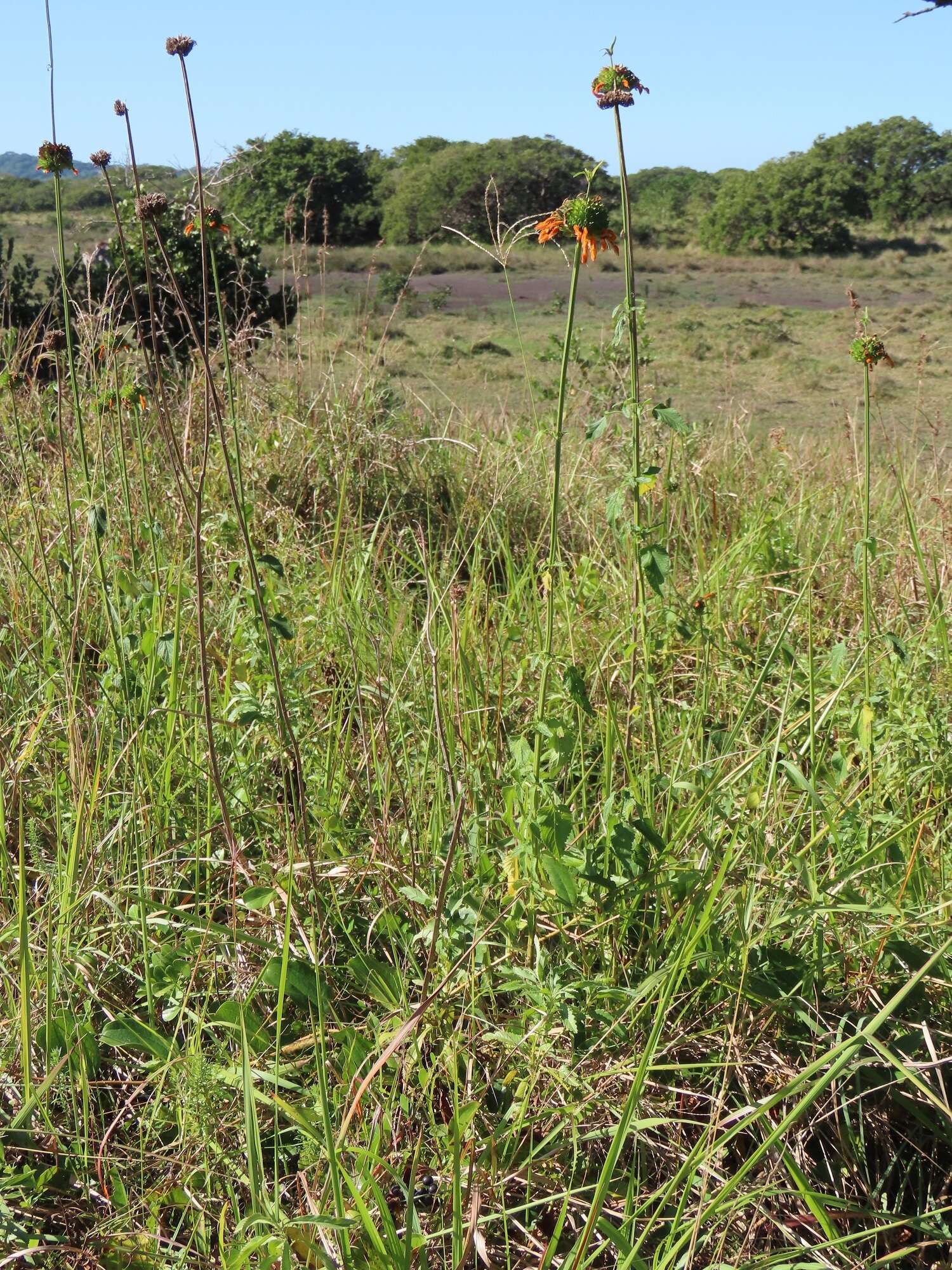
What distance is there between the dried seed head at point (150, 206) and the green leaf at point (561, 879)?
0.88 meters

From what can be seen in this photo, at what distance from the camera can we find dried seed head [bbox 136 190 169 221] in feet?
3.73

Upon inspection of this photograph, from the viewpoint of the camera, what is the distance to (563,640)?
7.16 feet

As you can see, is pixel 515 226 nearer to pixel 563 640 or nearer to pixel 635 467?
pixel 635 467

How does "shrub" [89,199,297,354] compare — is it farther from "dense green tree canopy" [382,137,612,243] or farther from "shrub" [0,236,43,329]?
"dense green tree canopy" [382,137,612,243]

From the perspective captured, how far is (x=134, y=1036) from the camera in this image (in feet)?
4.39

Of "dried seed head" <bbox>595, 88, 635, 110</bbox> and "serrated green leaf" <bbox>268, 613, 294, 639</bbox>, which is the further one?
"serrated green leaf" <bbox>268, 613, 294, 639</bbox>

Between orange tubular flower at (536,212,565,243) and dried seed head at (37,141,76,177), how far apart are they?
0.77 m

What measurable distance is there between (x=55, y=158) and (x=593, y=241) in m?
0.87

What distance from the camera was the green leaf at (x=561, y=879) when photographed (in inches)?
53.0

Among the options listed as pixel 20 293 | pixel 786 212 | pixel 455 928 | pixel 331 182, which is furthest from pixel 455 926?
pixel 786 212

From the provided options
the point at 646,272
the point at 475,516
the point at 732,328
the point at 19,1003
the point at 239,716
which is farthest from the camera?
the point at 646,272

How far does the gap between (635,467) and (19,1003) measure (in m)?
1.04

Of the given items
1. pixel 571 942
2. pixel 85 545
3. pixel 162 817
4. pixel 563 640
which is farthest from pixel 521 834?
pixel 85 545

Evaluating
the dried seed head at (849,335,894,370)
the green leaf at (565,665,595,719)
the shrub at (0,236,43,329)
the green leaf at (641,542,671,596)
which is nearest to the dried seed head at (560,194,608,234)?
the green leaf at (641,542,671,596)
